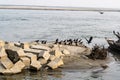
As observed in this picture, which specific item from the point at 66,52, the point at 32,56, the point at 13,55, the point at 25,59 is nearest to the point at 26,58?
the point at 25,59

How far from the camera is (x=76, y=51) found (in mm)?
26375

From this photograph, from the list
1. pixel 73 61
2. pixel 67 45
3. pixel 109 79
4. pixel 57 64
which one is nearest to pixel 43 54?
pixel 57 64

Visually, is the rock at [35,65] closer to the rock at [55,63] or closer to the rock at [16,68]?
the rock at [16,68]

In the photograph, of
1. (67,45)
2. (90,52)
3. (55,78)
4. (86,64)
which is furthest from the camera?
(67,45)

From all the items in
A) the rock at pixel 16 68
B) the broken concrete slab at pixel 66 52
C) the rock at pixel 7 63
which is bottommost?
the rock at pixel 16 68

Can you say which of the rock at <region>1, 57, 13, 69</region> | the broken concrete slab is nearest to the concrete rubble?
the rock at <region>1, 57, 13, 69</region>

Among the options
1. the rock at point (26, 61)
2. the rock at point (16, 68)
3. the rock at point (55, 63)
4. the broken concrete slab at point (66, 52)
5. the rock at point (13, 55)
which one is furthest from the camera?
the broken concrete slab at point (66, 52)

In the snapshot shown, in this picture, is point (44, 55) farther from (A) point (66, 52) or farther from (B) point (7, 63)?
(A) point (66, 52)

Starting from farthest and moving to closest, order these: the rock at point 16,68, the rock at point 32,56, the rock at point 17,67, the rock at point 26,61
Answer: the rock at point 32,56, the rock at point 26,61, the rock at point 17,67, the rock at point 16,68

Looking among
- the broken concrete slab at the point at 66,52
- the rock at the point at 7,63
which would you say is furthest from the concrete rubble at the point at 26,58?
the broken concrete slab at the point at 66,52

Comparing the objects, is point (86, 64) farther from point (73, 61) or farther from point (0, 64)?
point (0, 64)

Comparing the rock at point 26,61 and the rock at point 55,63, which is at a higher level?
the rock at point 26,61

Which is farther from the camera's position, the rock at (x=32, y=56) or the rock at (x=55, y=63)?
the rock at (x=55, y=63)

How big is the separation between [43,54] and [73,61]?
243cm
